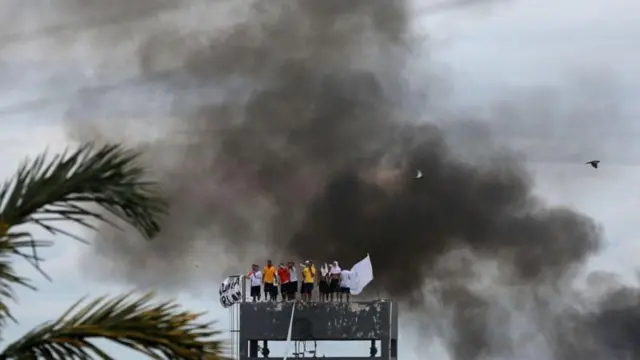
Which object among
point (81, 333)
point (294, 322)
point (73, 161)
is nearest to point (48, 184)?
point (73, 161)

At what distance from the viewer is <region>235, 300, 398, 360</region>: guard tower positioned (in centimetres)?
6228

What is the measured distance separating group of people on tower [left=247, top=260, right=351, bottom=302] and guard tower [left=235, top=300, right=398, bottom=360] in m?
2.12

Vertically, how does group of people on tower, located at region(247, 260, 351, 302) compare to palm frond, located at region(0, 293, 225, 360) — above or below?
above

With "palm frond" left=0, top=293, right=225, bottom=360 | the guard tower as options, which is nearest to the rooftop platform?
the guard tower

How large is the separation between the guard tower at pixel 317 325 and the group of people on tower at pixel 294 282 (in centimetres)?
212

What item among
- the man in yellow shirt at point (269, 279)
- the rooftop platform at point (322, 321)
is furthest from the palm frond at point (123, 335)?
the rooftop platform at point (322, 321)

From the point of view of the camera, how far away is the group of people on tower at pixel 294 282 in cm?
5616

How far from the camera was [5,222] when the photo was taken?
1080 cm

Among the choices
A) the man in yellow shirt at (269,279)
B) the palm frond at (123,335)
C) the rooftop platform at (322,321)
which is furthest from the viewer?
the rooftop platform at (322,321)

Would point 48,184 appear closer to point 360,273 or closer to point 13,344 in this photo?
point 13,344

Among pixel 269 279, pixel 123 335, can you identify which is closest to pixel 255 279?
pixel 269 279

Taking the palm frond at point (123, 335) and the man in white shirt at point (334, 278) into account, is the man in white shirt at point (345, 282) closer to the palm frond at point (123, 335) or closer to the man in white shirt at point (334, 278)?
the man in white shirt at point (334, 278)

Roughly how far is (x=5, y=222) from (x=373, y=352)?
53.5m

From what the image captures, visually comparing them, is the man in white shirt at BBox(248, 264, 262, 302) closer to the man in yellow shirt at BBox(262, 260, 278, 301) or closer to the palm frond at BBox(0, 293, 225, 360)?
the man in yellow shirt at BBox(262, 260, 278, 301)
